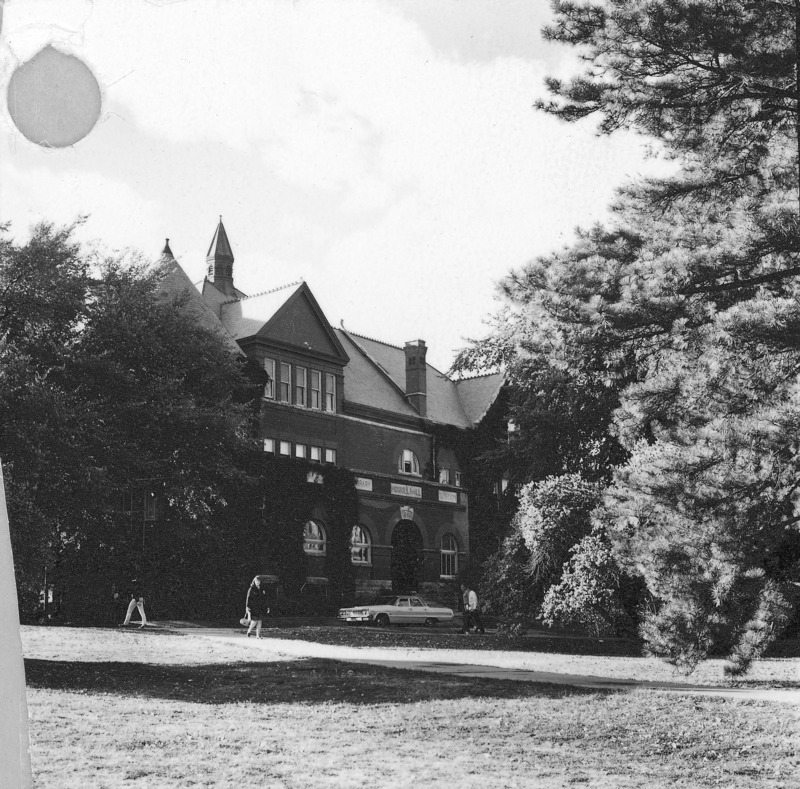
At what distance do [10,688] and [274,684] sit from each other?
9.54m

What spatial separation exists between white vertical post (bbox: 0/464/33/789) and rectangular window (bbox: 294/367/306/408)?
118 feet

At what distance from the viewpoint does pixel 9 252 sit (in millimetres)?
15094

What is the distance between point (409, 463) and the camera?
45.2 m

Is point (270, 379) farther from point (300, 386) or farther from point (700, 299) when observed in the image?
point (700, 299)

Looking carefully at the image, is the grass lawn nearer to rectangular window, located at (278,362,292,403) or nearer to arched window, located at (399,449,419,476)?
rectangular window, located at (278,362,292,403)

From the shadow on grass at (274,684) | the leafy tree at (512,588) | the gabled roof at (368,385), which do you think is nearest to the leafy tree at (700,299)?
the shadow on grass at (274,684)

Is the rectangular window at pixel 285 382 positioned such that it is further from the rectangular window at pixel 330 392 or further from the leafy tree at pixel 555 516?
the leafy tree at pixel 555 516

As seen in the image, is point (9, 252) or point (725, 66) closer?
point (725, 66)

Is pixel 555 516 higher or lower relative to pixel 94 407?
lower

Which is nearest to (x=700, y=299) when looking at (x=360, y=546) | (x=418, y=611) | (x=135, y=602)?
(x=135, y=602)

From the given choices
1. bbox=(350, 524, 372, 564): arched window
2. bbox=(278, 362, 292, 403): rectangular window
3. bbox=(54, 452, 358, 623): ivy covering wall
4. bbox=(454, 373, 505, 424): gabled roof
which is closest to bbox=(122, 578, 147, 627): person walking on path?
bbox=(54, 452, 358, 623): ivy covering wall

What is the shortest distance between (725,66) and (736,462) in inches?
146

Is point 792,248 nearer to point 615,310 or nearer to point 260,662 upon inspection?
point 615,310

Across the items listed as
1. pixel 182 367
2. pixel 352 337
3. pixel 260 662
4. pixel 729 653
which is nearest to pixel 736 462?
pixel 729 653
